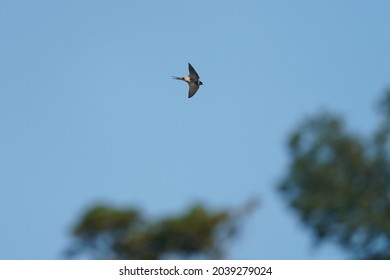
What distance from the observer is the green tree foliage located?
1229 inches

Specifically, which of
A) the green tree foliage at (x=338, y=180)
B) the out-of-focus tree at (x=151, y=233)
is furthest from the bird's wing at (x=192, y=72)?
the green tree foliage at (x=338, y=180)

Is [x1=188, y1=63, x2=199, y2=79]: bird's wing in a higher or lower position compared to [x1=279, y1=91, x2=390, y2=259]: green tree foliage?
lower

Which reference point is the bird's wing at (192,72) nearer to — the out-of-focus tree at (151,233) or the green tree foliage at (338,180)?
the out-of-focus tree at (151,233)

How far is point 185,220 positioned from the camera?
21656mm

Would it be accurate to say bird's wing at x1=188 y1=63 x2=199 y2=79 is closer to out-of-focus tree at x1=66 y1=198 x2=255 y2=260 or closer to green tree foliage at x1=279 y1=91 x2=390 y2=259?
out-of-focus tree at x1=66 y1=198 x2=255 y2=260

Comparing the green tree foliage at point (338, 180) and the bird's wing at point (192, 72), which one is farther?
the green tree foliage at point (338, 180)

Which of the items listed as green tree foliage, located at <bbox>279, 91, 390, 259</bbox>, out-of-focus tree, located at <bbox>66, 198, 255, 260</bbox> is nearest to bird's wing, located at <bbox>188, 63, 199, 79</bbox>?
out-of-focus tree, located at <bbox>66, 198, 255, 260</bbox>

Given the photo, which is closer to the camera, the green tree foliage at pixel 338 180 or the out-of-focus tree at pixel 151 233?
the out-of-focus tree at pixel 151 233

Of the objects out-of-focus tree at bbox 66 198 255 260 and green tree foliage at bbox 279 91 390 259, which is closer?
out-of-focus tree at bbox 66 198 255 260

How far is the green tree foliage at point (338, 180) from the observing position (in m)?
31.2

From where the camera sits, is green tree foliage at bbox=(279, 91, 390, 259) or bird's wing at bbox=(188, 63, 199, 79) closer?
bird's wing at bbox=(188, 63, 199, 79)

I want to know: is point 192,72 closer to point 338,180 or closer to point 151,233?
point 151,233

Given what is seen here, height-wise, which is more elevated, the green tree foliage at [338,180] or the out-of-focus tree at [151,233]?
the green tree foliage at [338,180]
